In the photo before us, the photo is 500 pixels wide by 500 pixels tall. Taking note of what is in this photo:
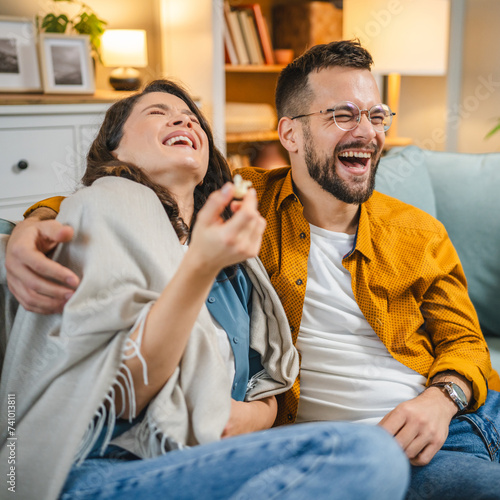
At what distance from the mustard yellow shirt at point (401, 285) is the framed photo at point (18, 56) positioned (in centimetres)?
141

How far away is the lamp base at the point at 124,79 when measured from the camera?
2.57m

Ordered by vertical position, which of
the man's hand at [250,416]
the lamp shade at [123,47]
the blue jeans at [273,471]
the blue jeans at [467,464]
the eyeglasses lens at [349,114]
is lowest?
the blue jeans at [467,464]

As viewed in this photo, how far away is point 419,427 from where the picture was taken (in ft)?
3.51

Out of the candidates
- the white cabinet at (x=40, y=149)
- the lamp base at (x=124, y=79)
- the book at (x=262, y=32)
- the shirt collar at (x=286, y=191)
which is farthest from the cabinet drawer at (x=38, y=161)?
the book at (x=262, y=32)

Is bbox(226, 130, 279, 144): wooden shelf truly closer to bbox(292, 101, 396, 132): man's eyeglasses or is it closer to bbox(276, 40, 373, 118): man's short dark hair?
bbox(276, 40, 373, 118): man's short dark hair

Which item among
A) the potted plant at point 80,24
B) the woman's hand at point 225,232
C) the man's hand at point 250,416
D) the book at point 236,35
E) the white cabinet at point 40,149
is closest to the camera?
the woman's hand at point 225,232

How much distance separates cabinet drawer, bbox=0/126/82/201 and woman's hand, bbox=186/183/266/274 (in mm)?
1429

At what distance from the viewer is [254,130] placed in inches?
118

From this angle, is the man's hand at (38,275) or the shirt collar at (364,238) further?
the shirt collar at (364,238)

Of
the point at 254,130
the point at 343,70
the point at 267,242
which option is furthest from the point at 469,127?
the point at 267,242

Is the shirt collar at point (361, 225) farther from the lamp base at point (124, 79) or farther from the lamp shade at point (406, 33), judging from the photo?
the lamp shade at point (406, 33)

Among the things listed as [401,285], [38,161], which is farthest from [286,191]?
[38,161]

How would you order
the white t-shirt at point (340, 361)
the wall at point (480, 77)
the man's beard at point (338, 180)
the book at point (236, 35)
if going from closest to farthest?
1. the white t-shirt at point (340, 361)
2. the man's beard at point (338, 180)
3. the book at point (236, 35)
4. the wall at point (480, 77)

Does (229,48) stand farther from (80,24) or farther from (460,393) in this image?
(460,393)
